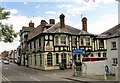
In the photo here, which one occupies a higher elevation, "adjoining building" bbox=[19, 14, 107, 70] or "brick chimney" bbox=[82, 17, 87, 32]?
"brick chimney" bbox=[82, 17, 87, 32]

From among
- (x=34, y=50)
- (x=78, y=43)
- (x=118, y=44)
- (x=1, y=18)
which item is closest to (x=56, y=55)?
(x=78, y=43)

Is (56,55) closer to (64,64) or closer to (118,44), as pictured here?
(64,64)

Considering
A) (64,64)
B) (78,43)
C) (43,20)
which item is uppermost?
(43,20)

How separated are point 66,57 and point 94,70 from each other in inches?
876

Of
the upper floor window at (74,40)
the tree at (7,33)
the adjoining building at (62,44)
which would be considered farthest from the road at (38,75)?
the upper floor window at (74,40)

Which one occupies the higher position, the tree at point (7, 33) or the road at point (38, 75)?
the tree at point (7, 33)

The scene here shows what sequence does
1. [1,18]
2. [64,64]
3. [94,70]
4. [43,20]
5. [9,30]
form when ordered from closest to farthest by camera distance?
[1,18] → [9,30] → [94,70] → [64,64] → [43,20]

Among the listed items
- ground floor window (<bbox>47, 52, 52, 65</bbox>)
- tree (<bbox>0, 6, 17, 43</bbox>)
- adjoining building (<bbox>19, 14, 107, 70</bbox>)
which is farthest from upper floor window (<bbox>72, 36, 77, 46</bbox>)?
tree (<bbox>0, 6, 17, 43</bbox>)

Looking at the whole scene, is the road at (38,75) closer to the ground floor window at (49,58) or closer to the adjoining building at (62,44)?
the ground floor window at (49,58)

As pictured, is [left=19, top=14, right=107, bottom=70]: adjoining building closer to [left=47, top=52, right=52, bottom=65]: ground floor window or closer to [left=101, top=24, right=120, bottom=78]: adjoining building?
[left=47, top=52, right=52, bottom=65]: ground floor window

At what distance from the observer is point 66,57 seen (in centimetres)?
5569

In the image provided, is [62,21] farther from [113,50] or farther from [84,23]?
[113,50]

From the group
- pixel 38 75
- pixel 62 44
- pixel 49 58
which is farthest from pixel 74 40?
pixel 38 75

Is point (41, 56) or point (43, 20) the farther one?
point (43, 20)
